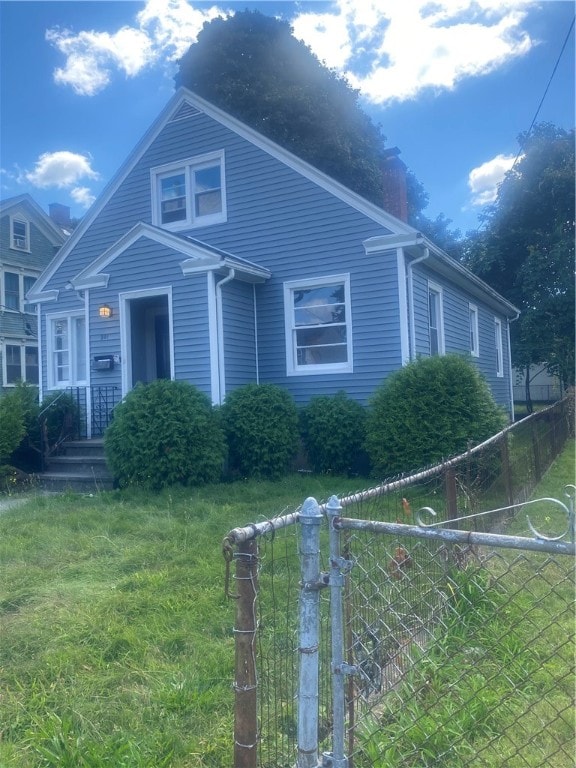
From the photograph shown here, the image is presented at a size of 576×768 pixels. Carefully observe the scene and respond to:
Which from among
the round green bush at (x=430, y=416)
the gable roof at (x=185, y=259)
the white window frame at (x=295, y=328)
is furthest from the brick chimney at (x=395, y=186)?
the round green bush at (x=430, y=416)

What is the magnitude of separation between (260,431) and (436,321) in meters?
5.00

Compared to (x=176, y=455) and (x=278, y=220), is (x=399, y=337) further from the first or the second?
(x=176, y=455)

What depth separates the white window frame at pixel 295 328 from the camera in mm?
10789

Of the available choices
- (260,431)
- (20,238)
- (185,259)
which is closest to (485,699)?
(260,431)

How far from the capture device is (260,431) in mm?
9430

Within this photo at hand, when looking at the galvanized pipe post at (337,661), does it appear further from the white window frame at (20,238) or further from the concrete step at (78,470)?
the white window frame at (20,238)

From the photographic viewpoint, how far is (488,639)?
3.38m

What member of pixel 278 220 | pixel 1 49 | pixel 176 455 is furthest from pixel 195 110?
pixel 176 455

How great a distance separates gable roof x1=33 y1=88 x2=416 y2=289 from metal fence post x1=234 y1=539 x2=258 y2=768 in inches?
353

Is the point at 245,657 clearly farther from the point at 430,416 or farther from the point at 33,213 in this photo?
the point at 33,213

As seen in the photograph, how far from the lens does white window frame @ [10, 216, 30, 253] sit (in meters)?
25.6

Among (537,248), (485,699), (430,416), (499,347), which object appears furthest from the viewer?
(537,248)

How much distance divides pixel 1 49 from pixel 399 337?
7.73 meters

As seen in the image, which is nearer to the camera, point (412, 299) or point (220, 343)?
point (220, 343)
